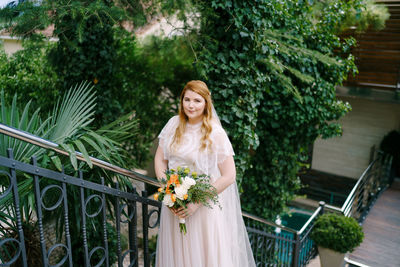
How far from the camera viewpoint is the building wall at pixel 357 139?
9.82 metres

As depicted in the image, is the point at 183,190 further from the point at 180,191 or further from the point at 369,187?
the point at 369,187

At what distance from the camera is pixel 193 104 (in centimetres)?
232

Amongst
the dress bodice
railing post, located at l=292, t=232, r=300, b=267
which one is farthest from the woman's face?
railing post, located at l=292, t=232, r=300, b=267

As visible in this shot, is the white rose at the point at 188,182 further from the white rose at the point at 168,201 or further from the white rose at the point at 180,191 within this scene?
the white rose at the point at 168,201

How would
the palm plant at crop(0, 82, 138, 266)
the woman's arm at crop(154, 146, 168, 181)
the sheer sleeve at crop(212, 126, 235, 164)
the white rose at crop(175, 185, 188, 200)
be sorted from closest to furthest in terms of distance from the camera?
the palm plant at crop(0, 82, 138, 266), the white rose at crop(175, 185, 188, 200), the sheer sleeve at crop(212, 126, 235, 164), the woman's arm at crop(154, 146, 168, 181)

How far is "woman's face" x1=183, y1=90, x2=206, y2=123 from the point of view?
91.7 inches

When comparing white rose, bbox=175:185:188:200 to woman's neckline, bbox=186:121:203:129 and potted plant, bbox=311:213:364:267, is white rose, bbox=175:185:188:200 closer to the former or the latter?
woman's neckline, bbox=186:121:203:129

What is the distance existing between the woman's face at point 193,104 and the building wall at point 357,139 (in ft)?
28.4

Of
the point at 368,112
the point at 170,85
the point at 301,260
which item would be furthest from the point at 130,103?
the point at 368,112

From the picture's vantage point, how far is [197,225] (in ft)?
7.77

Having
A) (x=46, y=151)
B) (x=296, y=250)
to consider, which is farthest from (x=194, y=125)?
(x=296, y=250)

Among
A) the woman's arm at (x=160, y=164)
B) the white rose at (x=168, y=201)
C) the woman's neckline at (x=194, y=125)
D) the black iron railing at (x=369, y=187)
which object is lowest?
the black iron railing at (x=369, y=187)

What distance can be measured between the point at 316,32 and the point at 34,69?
177 inches

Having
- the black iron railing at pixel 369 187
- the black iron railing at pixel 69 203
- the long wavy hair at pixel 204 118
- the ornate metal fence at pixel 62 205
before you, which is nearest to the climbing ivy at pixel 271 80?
the long wavy hair at pixel 204 118
